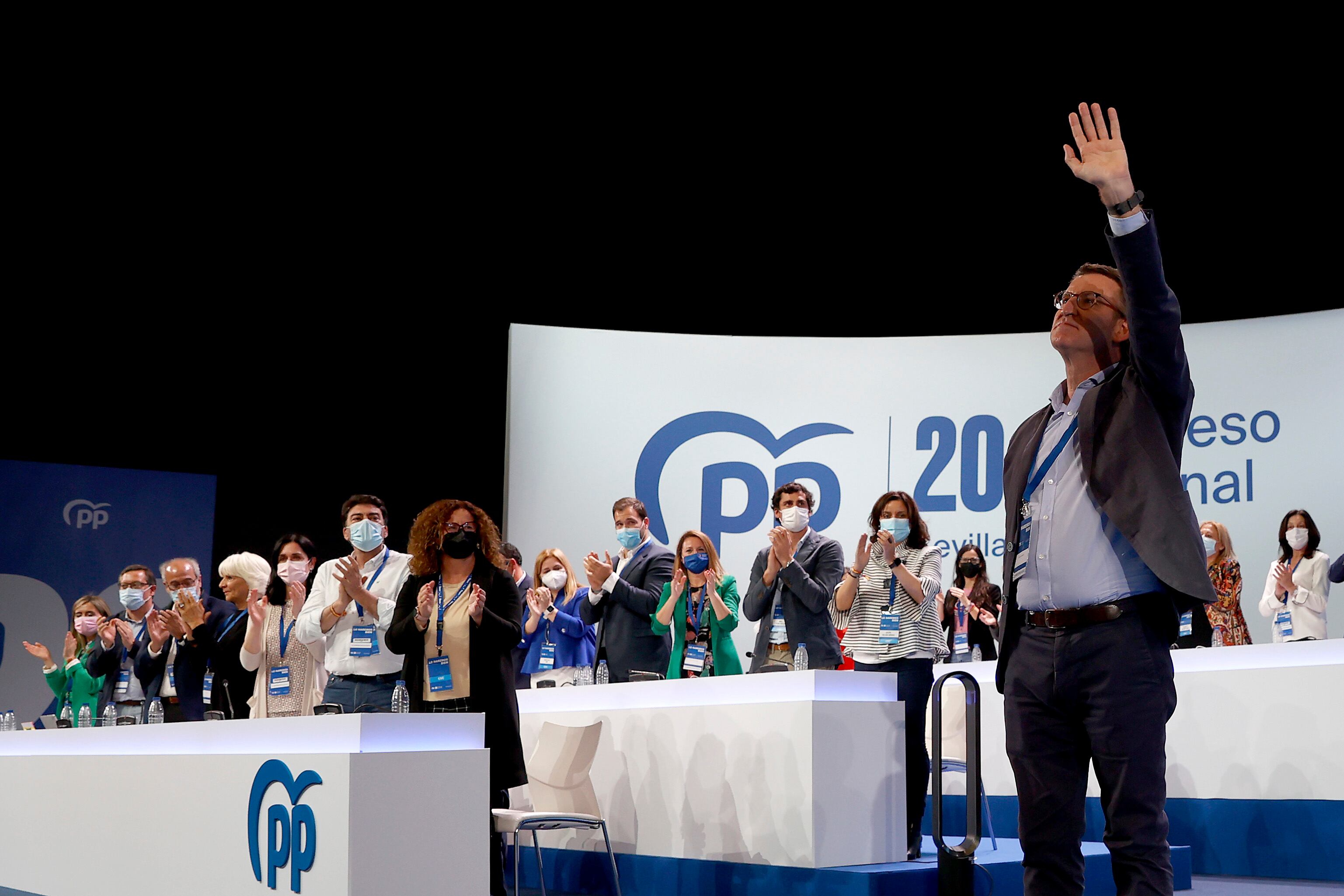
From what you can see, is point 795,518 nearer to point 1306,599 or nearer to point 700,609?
point 700,609

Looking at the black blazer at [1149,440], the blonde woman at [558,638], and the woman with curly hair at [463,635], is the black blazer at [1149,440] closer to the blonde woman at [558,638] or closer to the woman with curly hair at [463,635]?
the woman with curly hair at [463,635]

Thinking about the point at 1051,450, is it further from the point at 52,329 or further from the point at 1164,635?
the point at 52,329

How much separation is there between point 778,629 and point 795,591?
0.19 m

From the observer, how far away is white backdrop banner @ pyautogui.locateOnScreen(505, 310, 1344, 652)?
899cm

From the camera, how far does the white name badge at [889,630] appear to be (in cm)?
470

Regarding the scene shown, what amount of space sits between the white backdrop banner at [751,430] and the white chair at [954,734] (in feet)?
9.41

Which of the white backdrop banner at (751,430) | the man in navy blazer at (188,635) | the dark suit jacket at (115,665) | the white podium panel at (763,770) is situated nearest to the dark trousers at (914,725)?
the white podium panel at (763,770)

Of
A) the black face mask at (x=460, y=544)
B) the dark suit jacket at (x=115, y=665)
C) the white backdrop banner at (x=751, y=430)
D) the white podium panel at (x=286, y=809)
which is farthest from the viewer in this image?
the white backdrop banner at (x=751, y=430)

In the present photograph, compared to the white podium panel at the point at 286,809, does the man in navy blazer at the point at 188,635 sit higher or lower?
higher

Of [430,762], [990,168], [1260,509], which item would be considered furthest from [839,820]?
[990,168]

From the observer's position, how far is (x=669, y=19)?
8.79 metres

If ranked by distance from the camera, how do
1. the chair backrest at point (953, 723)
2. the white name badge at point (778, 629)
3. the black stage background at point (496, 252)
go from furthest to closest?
the black stage background at point (496, 252)
the chair backrest at point (953, 723)
the white name badge at point (778, 629)

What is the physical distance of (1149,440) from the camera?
2240 mm

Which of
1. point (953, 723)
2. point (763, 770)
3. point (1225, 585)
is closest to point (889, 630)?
point (763, 770)
